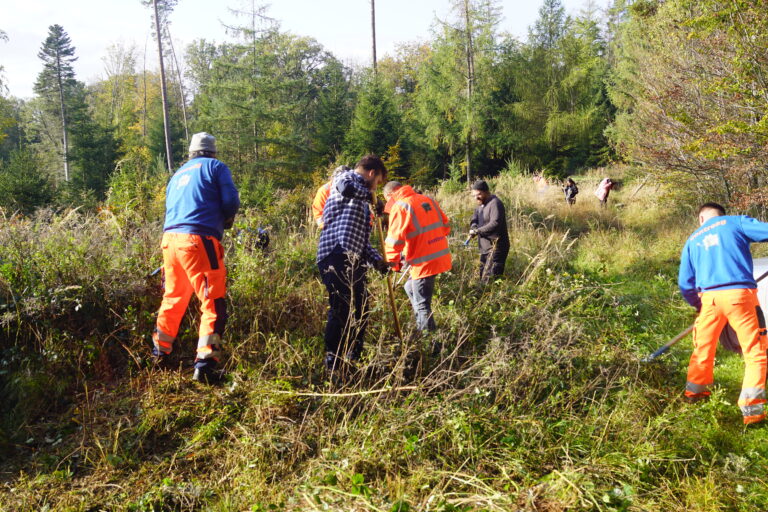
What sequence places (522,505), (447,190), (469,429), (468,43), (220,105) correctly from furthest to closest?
(468,43) < (220,105) < (447,190) < (469,429) < (522,505)

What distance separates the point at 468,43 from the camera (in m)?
21.5

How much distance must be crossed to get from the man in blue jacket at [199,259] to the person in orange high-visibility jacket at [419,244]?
148 centimetres

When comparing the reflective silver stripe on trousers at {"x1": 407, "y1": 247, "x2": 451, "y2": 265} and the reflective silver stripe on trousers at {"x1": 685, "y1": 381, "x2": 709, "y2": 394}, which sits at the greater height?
the reflective silver stripe on trousers at {"x1": 407, "y1": 247, "x2": 451, "y2": 265}

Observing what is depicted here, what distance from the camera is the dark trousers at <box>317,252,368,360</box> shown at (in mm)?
3680

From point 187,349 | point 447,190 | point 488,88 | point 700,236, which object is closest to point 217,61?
point 447,190

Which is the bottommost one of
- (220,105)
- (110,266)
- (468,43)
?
(110,266)

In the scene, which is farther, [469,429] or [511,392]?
[511,392]

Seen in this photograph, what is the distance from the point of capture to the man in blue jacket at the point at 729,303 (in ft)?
11.4

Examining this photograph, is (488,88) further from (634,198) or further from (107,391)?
(107,391)

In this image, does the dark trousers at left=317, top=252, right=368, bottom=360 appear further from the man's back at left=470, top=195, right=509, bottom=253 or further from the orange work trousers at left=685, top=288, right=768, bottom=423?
the man's back at left=470, top=195, right=509, bottom=253

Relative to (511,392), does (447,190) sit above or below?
above

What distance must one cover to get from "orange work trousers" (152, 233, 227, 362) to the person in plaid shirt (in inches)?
32.2

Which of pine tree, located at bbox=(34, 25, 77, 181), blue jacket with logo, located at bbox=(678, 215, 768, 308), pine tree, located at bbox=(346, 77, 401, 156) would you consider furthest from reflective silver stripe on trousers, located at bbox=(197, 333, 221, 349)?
pine tree, located at bbox=(34, 25, 77, 181)

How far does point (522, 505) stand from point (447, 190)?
12598mm
